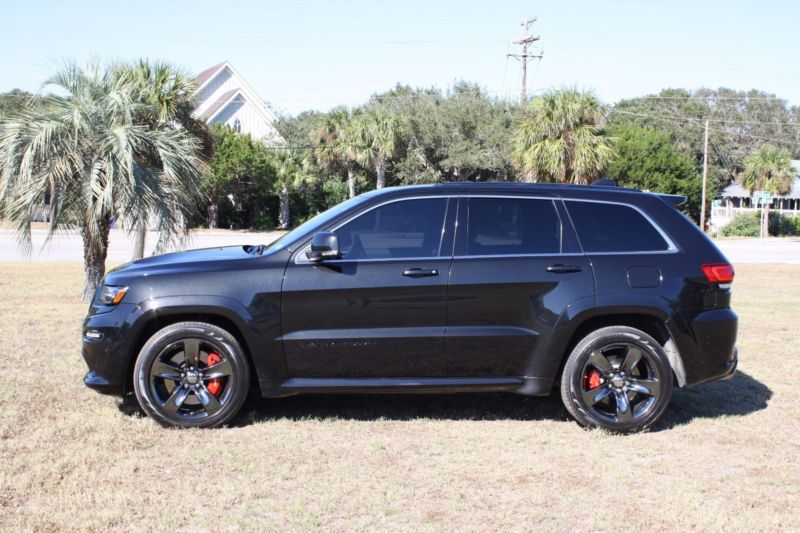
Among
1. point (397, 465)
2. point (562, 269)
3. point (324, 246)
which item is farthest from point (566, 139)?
point (397, 465)

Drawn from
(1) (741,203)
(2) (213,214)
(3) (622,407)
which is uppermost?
(1) (741,203)

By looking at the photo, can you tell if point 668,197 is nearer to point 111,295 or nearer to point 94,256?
point 111,295

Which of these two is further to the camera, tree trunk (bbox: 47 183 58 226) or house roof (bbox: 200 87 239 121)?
house roof (bbox: 200 87 239 121)

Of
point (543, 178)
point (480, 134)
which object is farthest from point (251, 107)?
point (543, 178)

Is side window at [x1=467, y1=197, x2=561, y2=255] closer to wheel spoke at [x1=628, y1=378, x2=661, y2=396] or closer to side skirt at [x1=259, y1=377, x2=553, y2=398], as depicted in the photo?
side skirt at [x1=259, y1=377, x2=553, y2=398]

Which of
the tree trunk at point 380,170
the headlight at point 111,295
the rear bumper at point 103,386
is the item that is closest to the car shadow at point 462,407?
the rear bumper at point 103,386

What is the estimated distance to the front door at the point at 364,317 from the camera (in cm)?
577

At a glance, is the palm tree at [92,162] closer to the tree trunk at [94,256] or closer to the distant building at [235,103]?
the tree trunk at [94,256]

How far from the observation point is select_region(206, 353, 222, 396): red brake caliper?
5.86 m

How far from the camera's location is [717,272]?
6.02 m

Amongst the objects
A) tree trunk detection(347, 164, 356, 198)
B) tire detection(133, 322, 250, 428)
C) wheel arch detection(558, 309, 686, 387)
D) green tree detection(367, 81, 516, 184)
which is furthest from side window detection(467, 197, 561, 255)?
green tree detection(367, 81, 516, 184)

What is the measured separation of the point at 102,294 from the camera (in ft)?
19.6

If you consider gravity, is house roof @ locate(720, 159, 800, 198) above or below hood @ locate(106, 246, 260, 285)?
above

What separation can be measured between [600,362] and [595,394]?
24 cm
